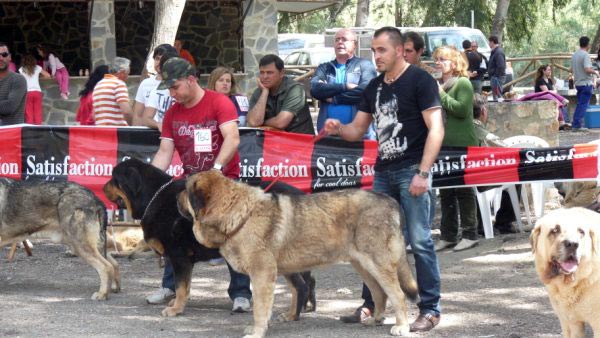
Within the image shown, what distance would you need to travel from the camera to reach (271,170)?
1077 centimetres

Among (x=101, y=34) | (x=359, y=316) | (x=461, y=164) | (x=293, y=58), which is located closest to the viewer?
(x=359, y=316)

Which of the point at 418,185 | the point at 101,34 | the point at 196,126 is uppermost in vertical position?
the point at 101,34

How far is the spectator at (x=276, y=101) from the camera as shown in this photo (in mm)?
9547

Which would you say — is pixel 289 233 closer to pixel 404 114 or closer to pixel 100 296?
pixel 404 114

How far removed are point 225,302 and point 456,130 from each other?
10.5ft

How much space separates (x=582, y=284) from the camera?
18.6 feet

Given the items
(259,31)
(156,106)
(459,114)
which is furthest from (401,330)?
(259,31)

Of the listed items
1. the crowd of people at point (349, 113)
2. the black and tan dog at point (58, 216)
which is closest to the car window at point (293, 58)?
the crowd of people at point (349, 113)

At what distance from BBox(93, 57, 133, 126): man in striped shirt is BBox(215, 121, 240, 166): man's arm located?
3.93 m

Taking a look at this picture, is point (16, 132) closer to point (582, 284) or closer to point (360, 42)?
point (582, 284)

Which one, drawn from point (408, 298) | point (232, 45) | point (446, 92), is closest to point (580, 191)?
point (446, 92)

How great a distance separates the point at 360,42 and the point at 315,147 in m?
13.8

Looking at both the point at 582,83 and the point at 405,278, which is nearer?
Answer: the point at 405,278

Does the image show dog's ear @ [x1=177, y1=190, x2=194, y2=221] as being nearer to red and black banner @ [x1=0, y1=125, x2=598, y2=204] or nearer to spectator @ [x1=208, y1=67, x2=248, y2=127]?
spectator @ [x1=208, y1=67, x2=248, y2=127]
